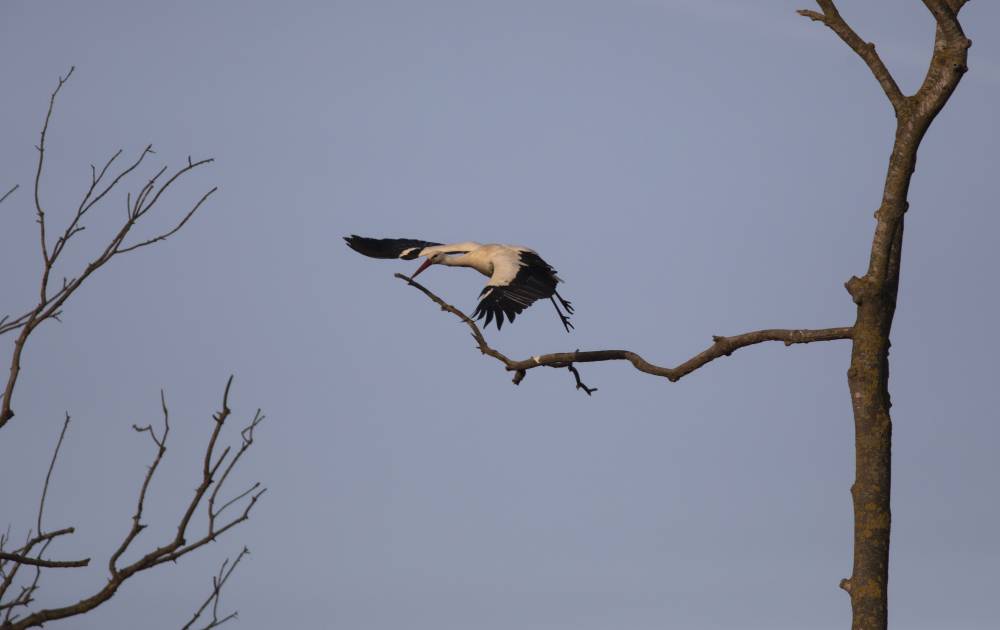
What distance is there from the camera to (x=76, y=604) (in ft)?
11.6

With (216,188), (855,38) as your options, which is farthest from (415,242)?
(216,188)

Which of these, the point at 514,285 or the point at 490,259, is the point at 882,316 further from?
the point at 490,259

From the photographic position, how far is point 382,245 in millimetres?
16641

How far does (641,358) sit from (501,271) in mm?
6687

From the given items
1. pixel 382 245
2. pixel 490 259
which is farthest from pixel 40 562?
pixel 382 245

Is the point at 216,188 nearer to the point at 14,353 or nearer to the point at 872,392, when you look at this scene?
the point at 14,353

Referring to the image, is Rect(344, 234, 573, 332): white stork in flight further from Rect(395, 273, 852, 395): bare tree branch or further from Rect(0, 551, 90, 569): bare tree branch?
Rect(0, 551, 90, 569): bare tree branch

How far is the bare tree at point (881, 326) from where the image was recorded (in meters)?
5.34

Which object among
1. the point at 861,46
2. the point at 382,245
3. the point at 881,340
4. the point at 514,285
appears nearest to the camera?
the point at 881,340

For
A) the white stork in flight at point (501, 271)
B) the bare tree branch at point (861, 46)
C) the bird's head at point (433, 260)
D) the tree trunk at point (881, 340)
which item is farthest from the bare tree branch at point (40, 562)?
the bird's head at point (433, 260)

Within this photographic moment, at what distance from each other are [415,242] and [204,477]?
13188 mm

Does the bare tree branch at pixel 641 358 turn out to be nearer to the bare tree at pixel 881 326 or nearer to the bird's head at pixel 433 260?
the bare tree at pixel 881 326

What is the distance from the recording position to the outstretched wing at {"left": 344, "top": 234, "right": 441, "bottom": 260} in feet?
53.8

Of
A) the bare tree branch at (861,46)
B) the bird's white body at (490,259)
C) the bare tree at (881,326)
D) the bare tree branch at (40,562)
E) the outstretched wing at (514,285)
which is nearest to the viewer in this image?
the bare tree branch at (40,562)
